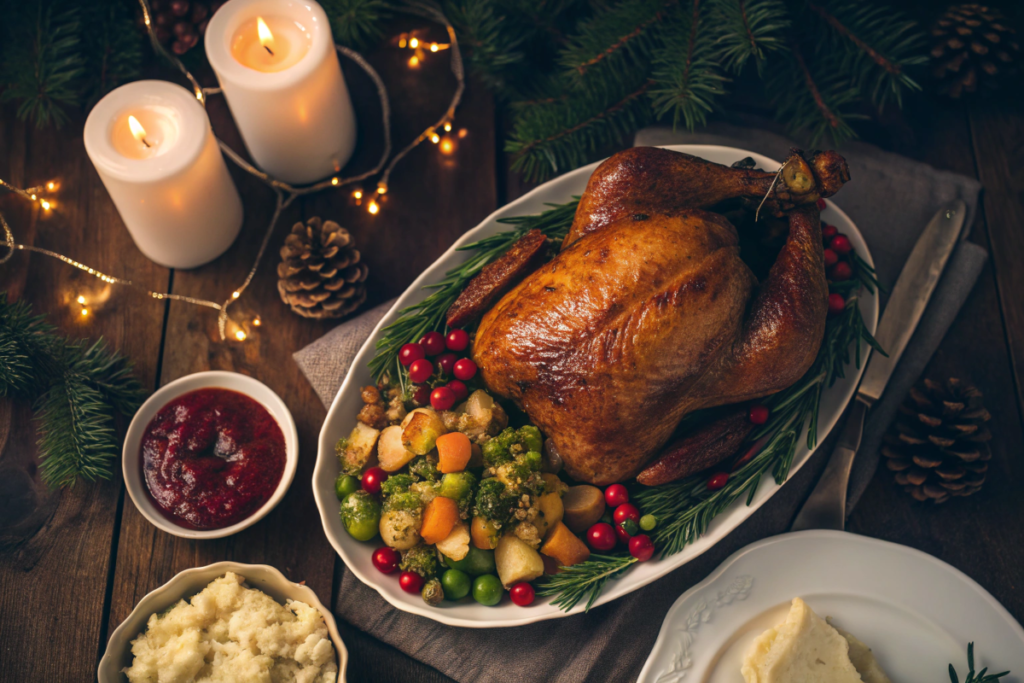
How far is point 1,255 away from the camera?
284cm

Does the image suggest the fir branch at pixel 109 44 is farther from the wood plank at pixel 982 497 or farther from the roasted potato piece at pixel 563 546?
the wood plank at pixel 982 497

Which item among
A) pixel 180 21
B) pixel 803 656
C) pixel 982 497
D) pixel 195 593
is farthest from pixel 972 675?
pixel 180 21

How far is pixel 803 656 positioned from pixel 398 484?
1.51 m

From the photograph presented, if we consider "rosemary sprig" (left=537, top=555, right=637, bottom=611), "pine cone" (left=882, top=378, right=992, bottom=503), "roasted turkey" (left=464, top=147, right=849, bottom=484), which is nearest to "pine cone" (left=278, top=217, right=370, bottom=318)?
"roasted turkey" (left=464, top=147, right=849, bottom=484)

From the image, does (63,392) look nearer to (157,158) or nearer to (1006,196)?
(157,158)

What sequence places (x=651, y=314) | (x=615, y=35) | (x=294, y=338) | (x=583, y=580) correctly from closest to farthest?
(x=651, y=314)
(x=583, y=580)
(x=615, y=35)
(x=294, y=338)

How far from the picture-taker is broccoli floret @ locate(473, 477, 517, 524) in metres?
2.17

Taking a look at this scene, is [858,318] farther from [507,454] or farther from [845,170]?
[507,454]

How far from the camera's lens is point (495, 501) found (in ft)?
7.11

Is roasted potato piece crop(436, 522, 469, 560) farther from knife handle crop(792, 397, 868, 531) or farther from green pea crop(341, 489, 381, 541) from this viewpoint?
knife handle crop(792, 397, 868, 531)

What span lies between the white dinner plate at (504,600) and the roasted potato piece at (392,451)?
0.60ft

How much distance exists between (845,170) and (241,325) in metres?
2.32

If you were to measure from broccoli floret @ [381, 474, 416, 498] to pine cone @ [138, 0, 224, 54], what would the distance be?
204 cm

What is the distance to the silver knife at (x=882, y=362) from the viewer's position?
8.64 ft
